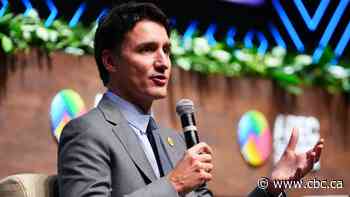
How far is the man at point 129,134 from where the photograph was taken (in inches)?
61.6

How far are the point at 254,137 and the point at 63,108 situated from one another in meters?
1.10

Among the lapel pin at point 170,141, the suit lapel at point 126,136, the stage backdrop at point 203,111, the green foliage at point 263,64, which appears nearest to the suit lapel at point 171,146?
the lapel pin at point 170,141

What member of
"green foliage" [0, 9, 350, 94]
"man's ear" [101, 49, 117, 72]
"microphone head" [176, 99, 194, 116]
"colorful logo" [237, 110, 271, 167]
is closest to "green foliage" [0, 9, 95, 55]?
"green foliage" [0, 9, 350, 94]

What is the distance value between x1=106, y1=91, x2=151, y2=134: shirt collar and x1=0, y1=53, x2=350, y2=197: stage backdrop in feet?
4.06

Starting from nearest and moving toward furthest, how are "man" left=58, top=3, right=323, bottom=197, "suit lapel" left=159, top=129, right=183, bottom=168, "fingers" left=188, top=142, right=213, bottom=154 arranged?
"fingers" left=188, top=142, right=213, bottom=154 → "man" left=58, top=3, right=323, bottom=197 → "suit lapel" left=159, top=129, right=183, bottom=168

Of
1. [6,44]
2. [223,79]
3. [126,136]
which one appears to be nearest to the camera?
[126,136]

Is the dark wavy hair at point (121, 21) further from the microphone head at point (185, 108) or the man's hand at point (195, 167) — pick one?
the man's hand at point (195, 167)

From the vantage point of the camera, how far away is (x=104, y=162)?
1.60 metres

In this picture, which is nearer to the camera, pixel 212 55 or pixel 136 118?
pixel 136 118

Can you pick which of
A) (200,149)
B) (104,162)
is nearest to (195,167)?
(200,149)

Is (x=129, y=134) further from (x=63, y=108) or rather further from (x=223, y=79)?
(x=223, y=79)

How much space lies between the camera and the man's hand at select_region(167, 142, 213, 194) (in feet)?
4.73

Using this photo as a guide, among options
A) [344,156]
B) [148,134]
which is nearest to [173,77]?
[344,156]

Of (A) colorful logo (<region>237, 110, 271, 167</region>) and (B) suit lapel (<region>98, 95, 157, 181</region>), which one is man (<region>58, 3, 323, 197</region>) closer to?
(B) suit lapel (<region>98, 95, 157, 181</region>)
